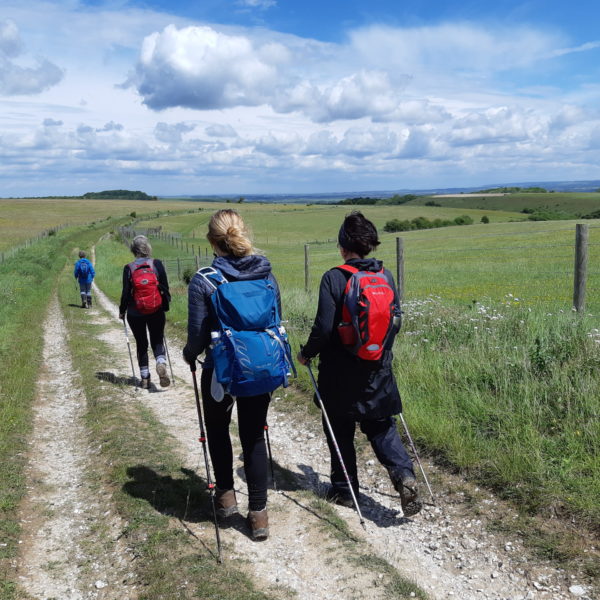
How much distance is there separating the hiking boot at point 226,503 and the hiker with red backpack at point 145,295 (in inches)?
156

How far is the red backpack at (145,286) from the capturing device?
7668 mm

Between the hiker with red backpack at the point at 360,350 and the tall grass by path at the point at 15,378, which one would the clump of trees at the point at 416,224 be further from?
the hiker with red backpack at the point at 360,350

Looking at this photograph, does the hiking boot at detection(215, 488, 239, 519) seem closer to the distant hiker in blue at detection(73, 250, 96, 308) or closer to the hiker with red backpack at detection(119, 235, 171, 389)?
the hiker with red backpack at detection(119, 235, 171, 389)

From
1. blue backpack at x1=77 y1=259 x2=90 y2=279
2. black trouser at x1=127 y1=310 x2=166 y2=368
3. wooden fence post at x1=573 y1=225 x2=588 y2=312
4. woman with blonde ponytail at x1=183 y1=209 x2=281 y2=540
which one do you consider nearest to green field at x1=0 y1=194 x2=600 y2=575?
wooden fence post at x1=573 y1=225 x2=588 y2=312

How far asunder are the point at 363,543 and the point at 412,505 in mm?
463

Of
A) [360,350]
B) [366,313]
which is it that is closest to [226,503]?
[360,350]

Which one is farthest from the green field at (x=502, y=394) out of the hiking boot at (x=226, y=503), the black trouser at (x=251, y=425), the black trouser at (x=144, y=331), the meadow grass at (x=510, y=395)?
the hiking boot at (x=226, y=503)

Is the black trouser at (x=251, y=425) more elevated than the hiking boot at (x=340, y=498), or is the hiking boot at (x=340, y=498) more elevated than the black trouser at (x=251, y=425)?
A: the black trouser at (x=251, y=425)

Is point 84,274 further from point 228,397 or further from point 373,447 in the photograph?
point 373,447

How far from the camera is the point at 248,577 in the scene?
3543mm

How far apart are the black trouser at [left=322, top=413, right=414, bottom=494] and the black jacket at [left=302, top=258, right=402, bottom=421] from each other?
0.14 meters

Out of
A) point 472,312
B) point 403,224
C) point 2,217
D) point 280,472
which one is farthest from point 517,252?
point 2,217

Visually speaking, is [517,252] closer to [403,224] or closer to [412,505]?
[412,505]

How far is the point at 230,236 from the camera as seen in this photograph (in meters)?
3.78
